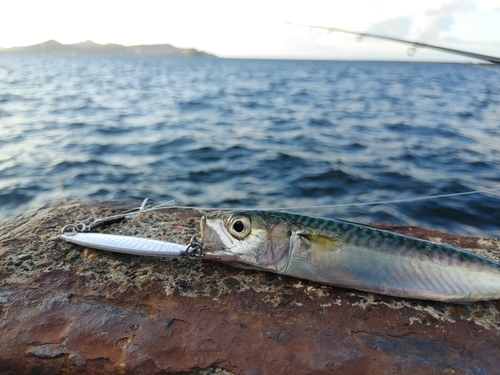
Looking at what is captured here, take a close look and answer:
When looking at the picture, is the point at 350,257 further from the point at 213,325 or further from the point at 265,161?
the point at 265,161

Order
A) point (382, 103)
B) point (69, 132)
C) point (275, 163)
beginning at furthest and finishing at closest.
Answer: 1. point (382, 103)
2. point (69, 132)
3. point (275, 163)

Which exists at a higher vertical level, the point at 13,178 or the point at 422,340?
the point at 422,340

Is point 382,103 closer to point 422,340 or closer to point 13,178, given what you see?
point 13,178

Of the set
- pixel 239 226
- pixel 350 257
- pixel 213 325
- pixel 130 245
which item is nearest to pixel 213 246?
pixel 239 226

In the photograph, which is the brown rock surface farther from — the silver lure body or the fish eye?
the fish eye

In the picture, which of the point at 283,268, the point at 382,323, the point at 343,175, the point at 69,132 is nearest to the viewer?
the point at 382,323

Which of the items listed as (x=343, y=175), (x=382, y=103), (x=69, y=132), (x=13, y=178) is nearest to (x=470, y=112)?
(x=382, y=103)

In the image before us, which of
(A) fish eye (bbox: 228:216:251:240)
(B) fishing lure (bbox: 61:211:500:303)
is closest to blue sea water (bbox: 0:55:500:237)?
(B) fishing lure (bbox: 61:211:500:303)
